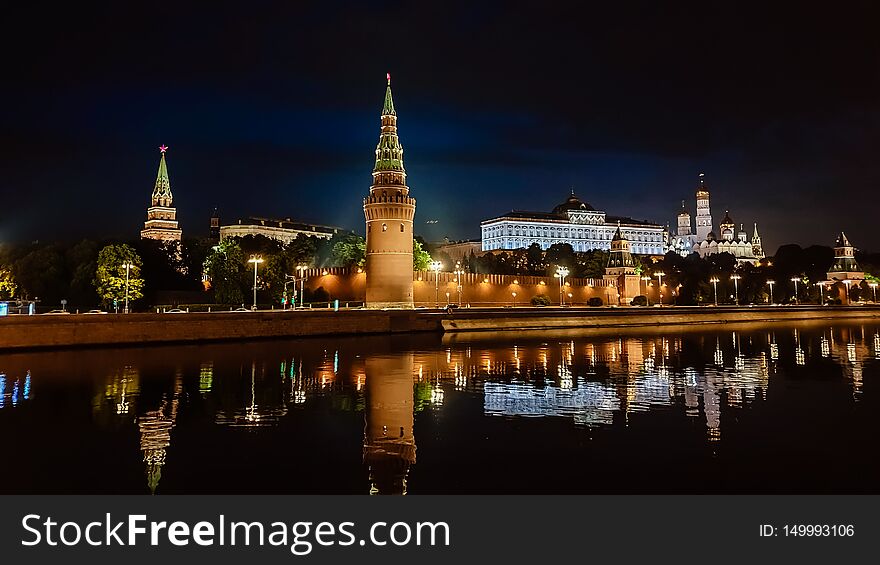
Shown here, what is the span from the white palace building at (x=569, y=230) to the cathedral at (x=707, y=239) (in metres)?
6.87

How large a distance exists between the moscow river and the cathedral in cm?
14200

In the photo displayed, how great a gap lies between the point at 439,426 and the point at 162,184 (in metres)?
91.9

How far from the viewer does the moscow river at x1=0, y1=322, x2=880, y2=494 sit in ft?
27.9

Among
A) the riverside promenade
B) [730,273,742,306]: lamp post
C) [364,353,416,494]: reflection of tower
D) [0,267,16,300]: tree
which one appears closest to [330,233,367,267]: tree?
the riverside promenade

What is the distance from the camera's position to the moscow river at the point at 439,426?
335 inches

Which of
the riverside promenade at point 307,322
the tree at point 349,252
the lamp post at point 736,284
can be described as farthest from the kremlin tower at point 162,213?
the lamp post at point 736,284

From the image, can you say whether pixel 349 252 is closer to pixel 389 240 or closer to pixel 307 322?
pixel 389 240

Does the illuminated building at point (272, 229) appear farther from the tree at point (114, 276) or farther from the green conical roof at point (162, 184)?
the tree at point (114, 276)

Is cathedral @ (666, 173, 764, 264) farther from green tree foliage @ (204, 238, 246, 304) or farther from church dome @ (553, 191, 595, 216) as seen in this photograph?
green tree foliage @ (204, 238, 246, 304)

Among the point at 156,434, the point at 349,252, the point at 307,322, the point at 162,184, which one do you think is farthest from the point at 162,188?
the point at 156,434

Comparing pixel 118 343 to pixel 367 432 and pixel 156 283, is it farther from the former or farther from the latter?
pixel 156 283
